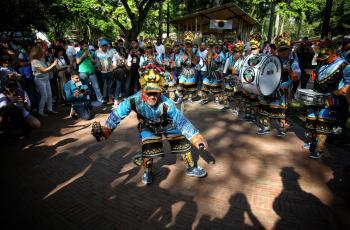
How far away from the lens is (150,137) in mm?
4086

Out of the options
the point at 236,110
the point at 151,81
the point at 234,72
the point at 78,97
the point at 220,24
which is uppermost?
the point at 220,24

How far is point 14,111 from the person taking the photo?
5.83 metres

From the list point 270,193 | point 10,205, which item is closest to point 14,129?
point 10,205

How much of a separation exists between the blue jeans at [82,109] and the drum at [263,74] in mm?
4433

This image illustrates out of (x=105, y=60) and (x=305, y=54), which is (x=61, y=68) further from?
(x=305, y=54)

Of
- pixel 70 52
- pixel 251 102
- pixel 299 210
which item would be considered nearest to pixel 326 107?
pixel 299 210

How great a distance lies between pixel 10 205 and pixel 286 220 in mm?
3698

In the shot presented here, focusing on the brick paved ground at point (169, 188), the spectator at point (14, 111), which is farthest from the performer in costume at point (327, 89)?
the spectator at point (14, 111)

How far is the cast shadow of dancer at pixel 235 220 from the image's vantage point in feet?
11.0

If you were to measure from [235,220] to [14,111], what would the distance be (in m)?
5.04

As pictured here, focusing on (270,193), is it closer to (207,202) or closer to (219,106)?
(207,202)

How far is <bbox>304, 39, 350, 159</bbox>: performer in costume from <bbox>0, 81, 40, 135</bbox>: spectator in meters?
5.88

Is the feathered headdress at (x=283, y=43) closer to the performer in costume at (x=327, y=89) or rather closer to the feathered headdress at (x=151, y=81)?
the performer in costume at (x=327, y=89)

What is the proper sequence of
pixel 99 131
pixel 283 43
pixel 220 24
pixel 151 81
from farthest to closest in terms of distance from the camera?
pixel 220 24
pixel 283 43
pixel 99 131
pixel 151 81
